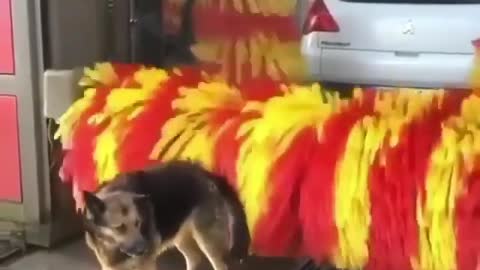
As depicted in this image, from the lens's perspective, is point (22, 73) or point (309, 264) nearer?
point (309, 264)

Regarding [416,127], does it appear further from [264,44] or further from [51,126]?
[51,126]

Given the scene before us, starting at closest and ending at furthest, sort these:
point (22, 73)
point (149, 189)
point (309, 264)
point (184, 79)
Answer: point (149, 189) → point (309, 264) → point (184, 79) → point (22, 73)

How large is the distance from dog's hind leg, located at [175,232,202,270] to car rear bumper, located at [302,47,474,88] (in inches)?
13.8

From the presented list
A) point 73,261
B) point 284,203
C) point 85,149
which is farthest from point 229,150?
point 73,261

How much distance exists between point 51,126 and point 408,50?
475mm

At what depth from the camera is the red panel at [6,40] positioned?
46.6 inches

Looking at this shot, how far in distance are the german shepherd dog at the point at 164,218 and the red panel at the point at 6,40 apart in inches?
16.7

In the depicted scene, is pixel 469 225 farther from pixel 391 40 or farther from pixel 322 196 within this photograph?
pixel 391 40

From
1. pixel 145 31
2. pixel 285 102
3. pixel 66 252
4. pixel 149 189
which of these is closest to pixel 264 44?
pixel 145 31

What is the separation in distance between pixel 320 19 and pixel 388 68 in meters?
0.11

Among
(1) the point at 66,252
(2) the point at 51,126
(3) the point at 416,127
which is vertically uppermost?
(3) the point at 416,127

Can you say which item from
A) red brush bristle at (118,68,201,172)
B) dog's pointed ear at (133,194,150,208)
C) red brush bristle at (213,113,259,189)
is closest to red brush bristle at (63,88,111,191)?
red brush bristle at (118,68,201,172)

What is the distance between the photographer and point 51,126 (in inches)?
46.9

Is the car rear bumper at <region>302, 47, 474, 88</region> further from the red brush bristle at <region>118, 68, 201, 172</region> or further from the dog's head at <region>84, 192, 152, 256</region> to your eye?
the dog's head at <region>84, 192, 152, 256</region>
